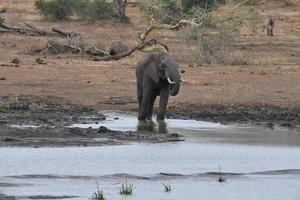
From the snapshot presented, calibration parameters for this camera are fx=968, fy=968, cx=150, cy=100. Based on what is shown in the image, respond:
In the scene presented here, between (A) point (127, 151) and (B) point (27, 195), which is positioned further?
(A) point (127, 151)

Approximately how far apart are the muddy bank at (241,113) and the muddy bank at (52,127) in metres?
1.96

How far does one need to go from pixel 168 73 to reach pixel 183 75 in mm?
8131

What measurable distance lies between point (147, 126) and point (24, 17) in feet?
96.0

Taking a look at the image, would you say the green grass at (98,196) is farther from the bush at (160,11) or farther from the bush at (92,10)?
the bush at (92,10)

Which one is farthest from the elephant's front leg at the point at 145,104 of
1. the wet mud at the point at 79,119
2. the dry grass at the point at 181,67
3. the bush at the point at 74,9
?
the bush at the point at 74,9

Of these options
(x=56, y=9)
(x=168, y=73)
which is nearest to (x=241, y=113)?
(x=168, y=73)

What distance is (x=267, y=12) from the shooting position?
52562 mm

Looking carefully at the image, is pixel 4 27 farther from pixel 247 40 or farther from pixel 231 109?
pixel 231 109

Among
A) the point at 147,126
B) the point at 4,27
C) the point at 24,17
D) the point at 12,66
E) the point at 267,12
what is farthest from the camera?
the point at 267,12

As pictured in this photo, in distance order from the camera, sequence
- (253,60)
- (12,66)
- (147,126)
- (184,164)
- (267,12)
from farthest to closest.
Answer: (267,12) < (253,60) < (12,66) < (147,126) < (184,164)

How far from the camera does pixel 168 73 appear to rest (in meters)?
18.6

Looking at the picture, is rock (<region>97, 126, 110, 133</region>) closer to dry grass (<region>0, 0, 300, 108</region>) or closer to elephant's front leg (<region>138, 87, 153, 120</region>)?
elephant's front leg (<region>138, 87, 153, 120</region>)

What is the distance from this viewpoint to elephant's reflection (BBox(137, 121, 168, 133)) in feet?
57.8

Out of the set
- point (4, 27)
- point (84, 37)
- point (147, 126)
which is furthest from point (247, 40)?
point (147, 126)
